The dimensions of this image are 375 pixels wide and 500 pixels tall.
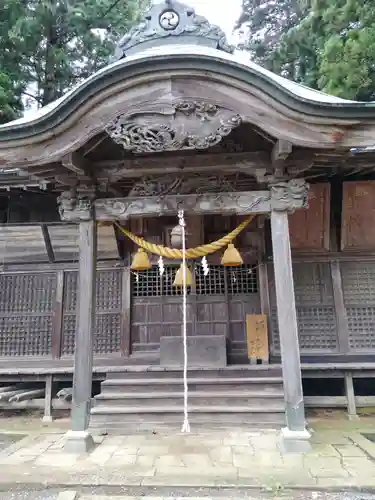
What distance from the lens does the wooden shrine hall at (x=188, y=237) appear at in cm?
480

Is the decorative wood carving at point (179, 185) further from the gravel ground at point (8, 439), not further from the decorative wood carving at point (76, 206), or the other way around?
the gravel ground at point (8, 439)

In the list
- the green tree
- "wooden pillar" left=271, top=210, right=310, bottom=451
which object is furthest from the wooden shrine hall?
the green tree

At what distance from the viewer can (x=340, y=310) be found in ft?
24.0

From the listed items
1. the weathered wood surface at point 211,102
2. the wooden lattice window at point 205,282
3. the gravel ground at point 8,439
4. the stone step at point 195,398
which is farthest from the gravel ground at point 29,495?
the wooden lattice window at point 205,282

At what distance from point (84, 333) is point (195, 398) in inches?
86.5

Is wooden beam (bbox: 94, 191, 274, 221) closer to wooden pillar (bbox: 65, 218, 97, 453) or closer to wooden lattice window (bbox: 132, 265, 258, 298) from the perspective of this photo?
wooden pillar (bbox: 65, 218, 97, 453)

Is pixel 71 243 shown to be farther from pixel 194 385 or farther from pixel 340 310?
pixel 340 310

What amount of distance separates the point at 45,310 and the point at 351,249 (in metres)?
6.25

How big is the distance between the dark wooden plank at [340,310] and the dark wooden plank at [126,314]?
4.05 meters

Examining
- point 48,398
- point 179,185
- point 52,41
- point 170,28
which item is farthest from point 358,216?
point 52,41

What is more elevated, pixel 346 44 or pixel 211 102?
pixel 346 44

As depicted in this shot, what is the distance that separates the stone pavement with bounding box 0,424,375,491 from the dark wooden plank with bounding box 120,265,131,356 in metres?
2.20

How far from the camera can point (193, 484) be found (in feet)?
12.6

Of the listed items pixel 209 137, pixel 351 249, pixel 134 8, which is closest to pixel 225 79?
pixel 209 137
